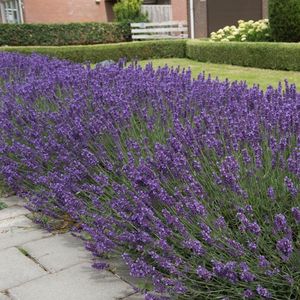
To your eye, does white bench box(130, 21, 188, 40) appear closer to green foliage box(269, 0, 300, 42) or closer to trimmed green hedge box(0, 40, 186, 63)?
trimmed green hedge box(0, 40, 186, 63)

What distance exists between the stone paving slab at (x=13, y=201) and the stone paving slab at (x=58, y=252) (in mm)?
932

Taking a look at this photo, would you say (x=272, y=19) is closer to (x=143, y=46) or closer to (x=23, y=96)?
(x=143, y=46)

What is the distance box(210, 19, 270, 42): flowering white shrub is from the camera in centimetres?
1441

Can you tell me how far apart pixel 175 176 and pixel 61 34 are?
20.1 meters

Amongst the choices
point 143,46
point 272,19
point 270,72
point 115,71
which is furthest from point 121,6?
point 115,71

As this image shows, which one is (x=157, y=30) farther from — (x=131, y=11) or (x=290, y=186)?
(x=290, y=186)

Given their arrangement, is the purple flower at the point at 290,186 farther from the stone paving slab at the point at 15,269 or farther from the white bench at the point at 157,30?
the white bench at the point at 157,30

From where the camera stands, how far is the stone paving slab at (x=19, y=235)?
137 inches

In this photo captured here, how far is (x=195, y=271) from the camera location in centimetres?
227

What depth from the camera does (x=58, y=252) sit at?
3.24m

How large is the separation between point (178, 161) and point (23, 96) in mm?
2630

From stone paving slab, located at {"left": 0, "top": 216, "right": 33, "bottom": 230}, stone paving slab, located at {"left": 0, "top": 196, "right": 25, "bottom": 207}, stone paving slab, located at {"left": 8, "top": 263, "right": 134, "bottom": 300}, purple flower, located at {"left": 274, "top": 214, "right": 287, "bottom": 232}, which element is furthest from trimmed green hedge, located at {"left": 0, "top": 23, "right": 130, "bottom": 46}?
purple flower, located at {"left": 274, "top": 214, "right": 287, "bottom": 232}

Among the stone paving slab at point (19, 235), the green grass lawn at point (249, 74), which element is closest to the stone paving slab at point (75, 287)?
the stone paving slab at point (19, 235)

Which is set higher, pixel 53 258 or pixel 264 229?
pixel 264 229
